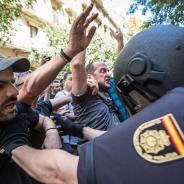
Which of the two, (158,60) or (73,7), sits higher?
(73,7)

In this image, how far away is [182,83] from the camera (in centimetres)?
182

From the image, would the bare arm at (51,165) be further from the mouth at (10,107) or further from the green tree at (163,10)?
the green tree at (163,10)

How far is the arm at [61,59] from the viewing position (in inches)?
98.2

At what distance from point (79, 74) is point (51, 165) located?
77.9 inches

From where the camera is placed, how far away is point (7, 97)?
224cm

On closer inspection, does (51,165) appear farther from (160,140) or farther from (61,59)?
(61,59)

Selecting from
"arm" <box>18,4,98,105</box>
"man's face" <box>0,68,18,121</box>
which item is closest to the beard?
"man's face" <box>0,68,18,121</box>

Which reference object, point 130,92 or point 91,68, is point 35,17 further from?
point 130,92

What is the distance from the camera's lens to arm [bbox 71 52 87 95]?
3.52 m

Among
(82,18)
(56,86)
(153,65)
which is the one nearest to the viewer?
(153,65)

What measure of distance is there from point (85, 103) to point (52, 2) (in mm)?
27780

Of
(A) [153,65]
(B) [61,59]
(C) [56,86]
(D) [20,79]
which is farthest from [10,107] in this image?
(C) [56,86]

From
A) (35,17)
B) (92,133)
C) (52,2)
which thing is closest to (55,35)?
(35,17)

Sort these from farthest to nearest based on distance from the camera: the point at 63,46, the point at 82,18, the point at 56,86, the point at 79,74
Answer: the point at 63,46, the point at 56,86, the point at 79,74, the point at 82,18
